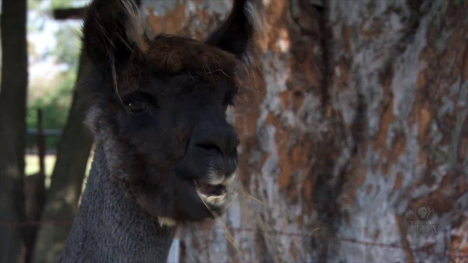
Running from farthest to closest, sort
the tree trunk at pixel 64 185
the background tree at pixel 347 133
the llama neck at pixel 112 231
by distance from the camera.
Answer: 1. the tree trunk at pixel 64 185
2. the background tree at pixel 347 133
3. the llama neck at pixel 112 231

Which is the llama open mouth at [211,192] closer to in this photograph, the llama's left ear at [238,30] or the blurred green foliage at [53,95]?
the llama's left ear at [238,30]

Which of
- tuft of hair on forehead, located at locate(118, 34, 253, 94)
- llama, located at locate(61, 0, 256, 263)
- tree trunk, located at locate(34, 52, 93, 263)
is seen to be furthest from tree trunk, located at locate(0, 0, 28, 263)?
tuft of hair on forehead, located at locate(118, 34, 253, 94)

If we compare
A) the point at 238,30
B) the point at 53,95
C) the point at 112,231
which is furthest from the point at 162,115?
the point at 53,95

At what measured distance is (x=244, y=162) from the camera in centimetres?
444

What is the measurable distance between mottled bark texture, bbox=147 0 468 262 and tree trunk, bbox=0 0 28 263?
8.97 feet

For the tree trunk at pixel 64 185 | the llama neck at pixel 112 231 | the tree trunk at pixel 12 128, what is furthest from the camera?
the tree trunk at pixel 64 185

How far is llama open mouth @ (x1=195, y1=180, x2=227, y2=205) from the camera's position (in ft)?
8.06

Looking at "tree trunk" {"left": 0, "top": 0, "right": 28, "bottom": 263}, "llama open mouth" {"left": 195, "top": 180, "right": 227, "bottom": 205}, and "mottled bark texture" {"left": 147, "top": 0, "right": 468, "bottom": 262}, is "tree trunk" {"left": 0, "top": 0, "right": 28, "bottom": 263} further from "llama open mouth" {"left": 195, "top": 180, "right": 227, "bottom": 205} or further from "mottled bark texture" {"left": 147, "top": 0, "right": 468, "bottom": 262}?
"llama open mouth" {"left": 195, "top": 180, "right": 227, "bottom": 205}

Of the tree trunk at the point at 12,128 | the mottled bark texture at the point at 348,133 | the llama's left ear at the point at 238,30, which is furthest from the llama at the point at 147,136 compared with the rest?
the tree trunk at the point at 12,128

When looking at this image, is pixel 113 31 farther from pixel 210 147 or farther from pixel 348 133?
pixel 348 133

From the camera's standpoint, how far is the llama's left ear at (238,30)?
117 inches

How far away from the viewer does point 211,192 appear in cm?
248

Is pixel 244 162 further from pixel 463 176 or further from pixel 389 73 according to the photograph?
pixel 463 176

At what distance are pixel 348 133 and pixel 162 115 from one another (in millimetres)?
2471
